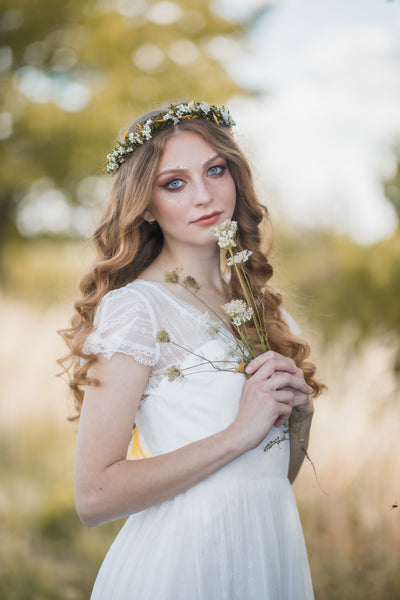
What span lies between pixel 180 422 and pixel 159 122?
115 centimetres

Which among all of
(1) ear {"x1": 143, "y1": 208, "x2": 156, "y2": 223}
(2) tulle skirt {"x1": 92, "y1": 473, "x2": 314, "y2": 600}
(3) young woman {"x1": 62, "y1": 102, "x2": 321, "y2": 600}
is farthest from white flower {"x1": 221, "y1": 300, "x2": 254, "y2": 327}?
(1) ear {"x1": 143, "y1": 208, "x2": 156, "y2": 223}

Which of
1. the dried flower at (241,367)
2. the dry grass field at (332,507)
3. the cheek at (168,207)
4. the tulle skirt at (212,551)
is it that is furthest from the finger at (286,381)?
the dry grass field at (332,507)

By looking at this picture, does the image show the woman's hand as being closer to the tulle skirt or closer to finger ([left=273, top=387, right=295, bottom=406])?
finger ([left=273, top=387, right=295, bottom=406])

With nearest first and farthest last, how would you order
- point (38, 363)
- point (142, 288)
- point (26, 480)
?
point (142, 288)
point (26, 480)
point (38, 363)

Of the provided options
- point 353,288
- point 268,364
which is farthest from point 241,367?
point 353,288

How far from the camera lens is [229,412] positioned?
200cm

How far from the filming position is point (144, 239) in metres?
2.53

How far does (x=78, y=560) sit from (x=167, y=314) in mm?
3241

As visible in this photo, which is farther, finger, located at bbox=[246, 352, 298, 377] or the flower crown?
the flower crown

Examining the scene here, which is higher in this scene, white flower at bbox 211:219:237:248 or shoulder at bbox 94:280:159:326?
white flower at bbox 211:219:237:248

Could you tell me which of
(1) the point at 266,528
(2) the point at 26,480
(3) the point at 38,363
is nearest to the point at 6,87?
(3) the point at 38,363

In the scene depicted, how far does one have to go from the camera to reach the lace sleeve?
192cm

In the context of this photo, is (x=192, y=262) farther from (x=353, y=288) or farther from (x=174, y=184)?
(x=353, y=288)

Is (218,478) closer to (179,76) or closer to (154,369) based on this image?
(154,369)
